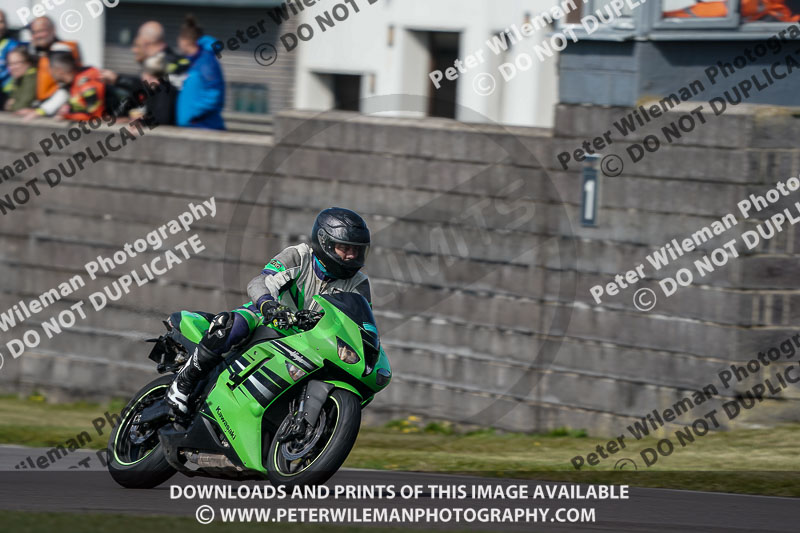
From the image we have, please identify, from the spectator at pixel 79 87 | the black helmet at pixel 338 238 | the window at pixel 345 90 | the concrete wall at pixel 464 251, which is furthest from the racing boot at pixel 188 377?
the window at pixel 345 90

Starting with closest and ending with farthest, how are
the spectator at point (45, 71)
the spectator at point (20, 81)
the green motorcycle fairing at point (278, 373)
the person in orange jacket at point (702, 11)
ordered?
the green motorcycle fairing at point (278, 373), the person in orange jacket at point (702, 11), the spectator at point (45, 71), the spectator at point (20, 81)

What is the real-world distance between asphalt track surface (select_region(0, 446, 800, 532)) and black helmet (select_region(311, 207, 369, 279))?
4.43 feet

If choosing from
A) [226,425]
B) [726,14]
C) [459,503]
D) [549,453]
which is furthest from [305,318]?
[726,14]

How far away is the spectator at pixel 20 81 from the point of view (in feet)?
51.3

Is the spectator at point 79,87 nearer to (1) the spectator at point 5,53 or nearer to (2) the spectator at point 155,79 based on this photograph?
(2) the spectator at point 155,79

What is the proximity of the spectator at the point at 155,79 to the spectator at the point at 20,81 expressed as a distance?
A: 1.08 metres

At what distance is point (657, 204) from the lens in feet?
38.6

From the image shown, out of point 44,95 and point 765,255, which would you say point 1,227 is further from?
point 765,255

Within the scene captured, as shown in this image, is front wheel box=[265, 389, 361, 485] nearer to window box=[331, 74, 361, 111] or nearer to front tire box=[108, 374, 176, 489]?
front tire box=[108, 374, 176, 489]

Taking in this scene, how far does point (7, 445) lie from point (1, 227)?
4.82 meters

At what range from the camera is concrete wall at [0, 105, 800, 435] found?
1136 cm

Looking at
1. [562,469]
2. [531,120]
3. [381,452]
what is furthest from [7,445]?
[531,120]

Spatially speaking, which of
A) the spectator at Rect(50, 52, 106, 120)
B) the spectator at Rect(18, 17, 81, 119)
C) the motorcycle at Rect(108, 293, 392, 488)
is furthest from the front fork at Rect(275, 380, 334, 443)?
the spectator at Rect(18, 17, 81, 119)

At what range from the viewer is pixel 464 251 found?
42.0 feet
